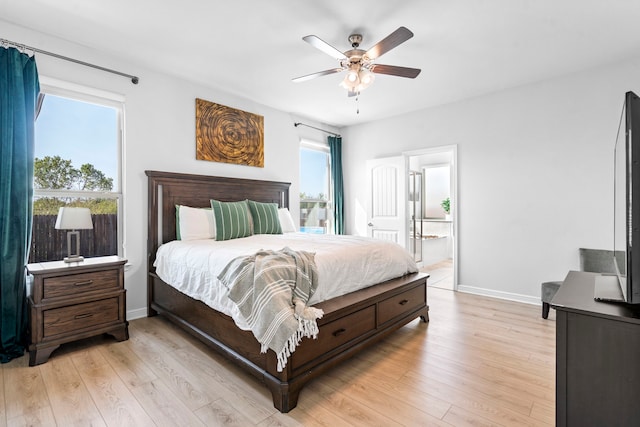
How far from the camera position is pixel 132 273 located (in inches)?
127

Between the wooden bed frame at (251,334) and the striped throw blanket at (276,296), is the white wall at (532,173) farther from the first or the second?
the striped throw blanket at (276,296)

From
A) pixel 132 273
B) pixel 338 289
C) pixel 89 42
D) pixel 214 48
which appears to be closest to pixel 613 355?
pixel 338 289

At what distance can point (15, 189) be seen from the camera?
243 cm

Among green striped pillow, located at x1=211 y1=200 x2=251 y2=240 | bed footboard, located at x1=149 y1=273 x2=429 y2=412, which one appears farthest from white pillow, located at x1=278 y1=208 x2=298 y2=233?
bed footboard, located at x1=149 y1=273 x2=429 y2=412

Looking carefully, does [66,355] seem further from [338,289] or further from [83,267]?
[338,289]

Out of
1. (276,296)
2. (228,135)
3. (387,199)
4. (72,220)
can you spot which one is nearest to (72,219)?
(72,220)

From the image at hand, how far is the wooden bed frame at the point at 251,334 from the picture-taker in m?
1.85

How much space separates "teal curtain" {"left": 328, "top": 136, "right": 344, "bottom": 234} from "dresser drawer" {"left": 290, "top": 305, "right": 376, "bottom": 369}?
3.21 metres

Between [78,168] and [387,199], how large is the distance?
13.4 ft

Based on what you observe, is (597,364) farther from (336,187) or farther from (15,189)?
(336,187)

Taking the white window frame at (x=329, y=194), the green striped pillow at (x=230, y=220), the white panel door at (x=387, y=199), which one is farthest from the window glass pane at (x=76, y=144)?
the white panel door at (x=387, y=199)

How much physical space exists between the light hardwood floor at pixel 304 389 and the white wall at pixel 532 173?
4.37 feet

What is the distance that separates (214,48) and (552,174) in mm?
3959

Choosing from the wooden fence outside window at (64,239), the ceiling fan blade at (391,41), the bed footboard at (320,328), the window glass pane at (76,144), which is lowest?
the bed footboard at (320,328)
